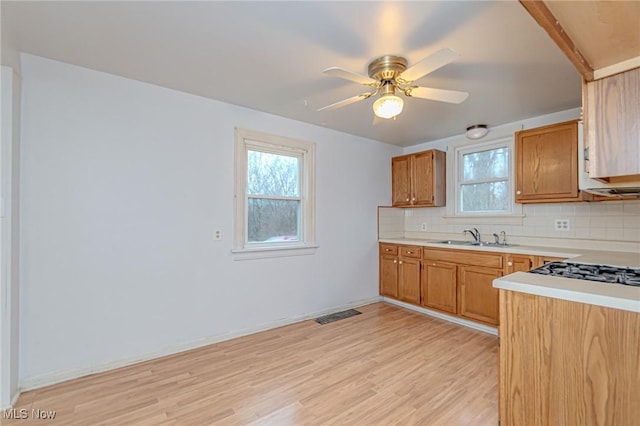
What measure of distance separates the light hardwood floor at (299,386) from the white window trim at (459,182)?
4.90ft

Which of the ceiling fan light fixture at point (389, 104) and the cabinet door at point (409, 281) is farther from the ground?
the ceiling fan light fixture at point (389, 104)

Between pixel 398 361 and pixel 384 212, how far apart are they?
7.78ft

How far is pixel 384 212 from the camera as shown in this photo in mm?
4535

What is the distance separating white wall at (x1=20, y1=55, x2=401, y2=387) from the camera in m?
2.18

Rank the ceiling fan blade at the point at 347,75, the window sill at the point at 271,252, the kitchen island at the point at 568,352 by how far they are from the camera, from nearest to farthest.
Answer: the kitchen island at the point at 568,352 → the ceiling fan blade at the point at 347,75 → the window sill at the point at 271,252

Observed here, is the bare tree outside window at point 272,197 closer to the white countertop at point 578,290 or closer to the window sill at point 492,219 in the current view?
the window sill at point 492,219

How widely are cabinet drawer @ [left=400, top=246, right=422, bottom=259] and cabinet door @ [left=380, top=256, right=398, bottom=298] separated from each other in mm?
164

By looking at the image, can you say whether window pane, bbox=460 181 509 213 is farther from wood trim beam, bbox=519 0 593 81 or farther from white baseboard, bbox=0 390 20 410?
white baseboard, bbox=0 390 20 410

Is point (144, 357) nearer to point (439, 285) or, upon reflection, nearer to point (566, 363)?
point (566, 363)

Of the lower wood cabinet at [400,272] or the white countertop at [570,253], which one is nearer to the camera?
the white countertop at [570,253]

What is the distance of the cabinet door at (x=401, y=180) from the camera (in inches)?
173

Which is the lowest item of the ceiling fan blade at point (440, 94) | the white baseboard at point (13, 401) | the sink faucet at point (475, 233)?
the white baseboard at point (13, 401)

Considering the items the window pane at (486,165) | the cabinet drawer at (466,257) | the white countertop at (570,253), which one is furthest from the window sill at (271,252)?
the window pane at (486,165)

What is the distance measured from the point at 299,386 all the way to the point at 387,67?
7.87 ft
